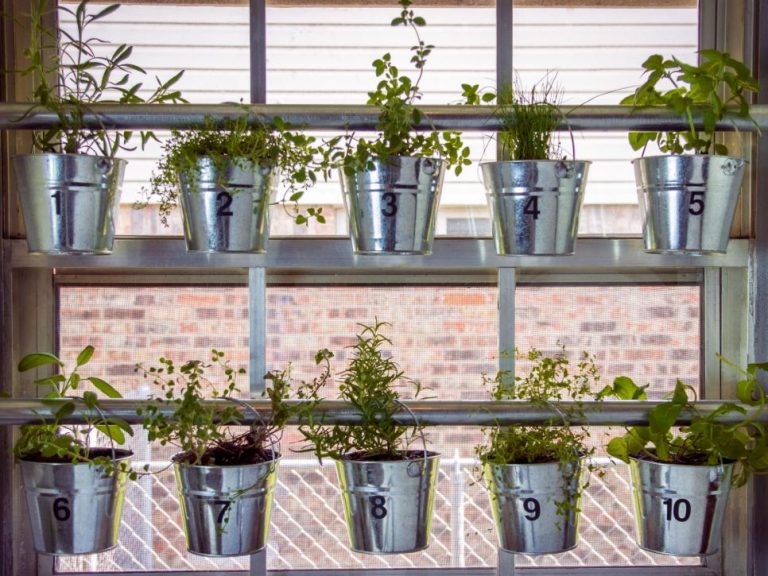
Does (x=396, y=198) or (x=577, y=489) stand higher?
(x=396, y=198)

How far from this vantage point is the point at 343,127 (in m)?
1.77

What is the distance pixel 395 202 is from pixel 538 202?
28cm

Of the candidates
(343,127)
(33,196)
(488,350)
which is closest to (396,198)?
(343,127)

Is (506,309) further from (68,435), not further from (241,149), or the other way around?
(68,435)

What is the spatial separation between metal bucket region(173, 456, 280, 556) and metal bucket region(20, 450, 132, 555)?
0.16 m

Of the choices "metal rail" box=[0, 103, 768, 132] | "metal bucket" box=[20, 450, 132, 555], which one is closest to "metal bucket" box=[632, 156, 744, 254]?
"metal rail" box=[0, 103, 768, 132]

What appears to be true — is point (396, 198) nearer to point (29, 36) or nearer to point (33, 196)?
point (33, 196)

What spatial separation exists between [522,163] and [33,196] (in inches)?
37.4

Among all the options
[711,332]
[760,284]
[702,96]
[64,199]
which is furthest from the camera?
[711,332]

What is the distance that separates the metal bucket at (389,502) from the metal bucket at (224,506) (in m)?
0.18

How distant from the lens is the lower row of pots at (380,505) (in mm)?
1689

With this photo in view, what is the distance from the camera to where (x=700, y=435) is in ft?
5.76

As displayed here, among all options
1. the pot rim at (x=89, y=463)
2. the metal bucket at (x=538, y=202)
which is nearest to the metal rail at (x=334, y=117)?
the metal bucket at (x=538, y=202)

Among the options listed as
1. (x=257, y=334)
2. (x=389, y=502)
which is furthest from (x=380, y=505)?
(x=257, y=334)
